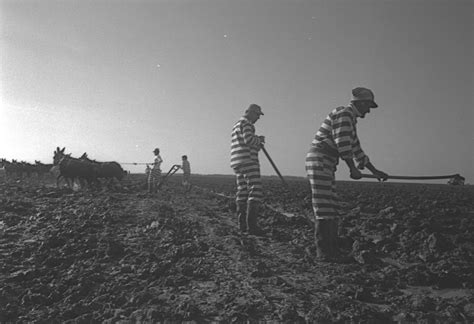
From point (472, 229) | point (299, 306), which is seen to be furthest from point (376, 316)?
point (472, 229)

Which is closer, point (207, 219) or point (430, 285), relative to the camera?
point (430, 285)

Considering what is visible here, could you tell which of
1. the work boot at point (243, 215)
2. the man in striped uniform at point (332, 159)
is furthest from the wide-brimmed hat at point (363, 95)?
the work boot at point (243, 215)

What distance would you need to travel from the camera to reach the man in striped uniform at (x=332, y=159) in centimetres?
388

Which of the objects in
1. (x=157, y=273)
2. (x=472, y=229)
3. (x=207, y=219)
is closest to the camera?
(x=157, y=273)

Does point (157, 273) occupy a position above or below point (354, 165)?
below

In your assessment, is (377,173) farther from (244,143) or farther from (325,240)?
(244,143)

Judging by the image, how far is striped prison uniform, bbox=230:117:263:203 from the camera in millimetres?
5602

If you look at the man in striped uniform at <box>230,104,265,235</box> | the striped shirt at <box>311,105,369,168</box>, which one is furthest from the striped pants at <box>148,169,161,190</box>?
the striped shirt at <box>311,105,369,168</box>

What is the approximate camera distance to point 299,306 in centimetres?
264

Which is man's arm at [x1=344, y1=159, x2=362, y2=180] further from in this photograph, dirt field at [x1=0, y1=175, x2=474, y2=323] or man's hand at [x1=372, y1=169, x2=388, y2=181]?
dirt field at [x1=0, y1=175, x2=474, y2=323]

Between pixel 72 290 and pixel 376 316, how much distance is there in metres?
2.74

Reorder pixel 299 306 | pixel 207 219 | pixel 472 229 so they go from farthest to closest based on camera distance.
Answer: pixel 207 219, pixel 472 229, pixel 299 306

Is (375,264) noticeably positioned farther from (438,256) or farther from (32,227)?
(32,227)

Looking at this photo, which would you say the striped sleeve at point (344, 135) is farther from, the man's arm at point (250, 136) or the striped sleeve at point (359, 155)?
the man's arm at point (250, 136)
